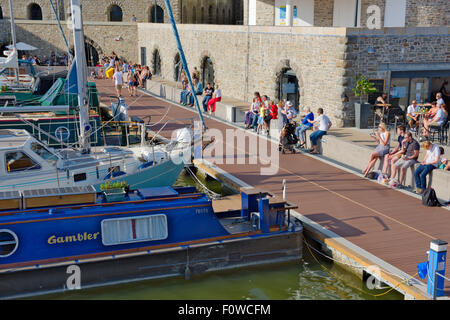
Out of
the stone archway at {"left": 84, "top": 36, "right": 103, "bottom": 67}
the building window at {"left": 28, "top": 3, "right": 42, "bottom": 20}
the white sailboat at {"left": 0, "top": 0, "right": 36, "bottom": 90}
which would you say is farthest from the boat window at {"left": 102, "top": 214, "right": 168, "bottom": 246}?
the building window at {"left": 28, "top": 3, "right": 42, "bottom": 20}

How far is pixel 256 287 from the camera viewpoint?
11609mm

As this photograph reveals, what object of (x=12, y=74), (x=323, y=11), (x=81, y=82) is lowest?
(x=12, y=74)

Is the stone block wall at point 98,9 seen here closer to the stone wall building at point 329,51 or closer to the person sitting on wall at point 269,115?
the stone wall building at point 329,51

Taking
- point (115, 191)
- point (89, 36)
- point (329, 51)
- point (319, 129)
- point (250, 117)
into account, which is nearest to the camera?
point (115, 191)

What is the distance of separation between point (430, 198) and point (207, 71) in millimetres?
23455

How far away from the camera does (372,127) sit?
22.8 m

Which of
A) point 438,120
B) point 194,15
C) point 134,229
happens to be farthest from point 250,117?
point 194,15

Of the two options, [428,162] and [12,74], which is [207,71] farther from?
[428,162]

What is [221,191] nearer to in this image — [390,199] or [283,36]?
[390,199]

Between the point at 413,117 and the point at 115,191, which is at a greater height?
the point at 413,117

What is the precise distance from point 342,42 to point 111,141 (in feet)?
31.4

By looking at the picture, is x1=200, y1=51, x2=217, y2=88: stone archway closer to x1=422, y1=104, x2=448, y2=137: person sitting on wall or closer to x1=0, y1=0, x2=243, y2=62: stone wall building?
x1=0, y1=0, x2=243, y2=62: stone wall building

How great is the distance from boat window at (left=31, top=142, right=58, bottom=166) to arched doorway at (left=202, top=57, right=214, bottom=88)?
2157 centimetres
